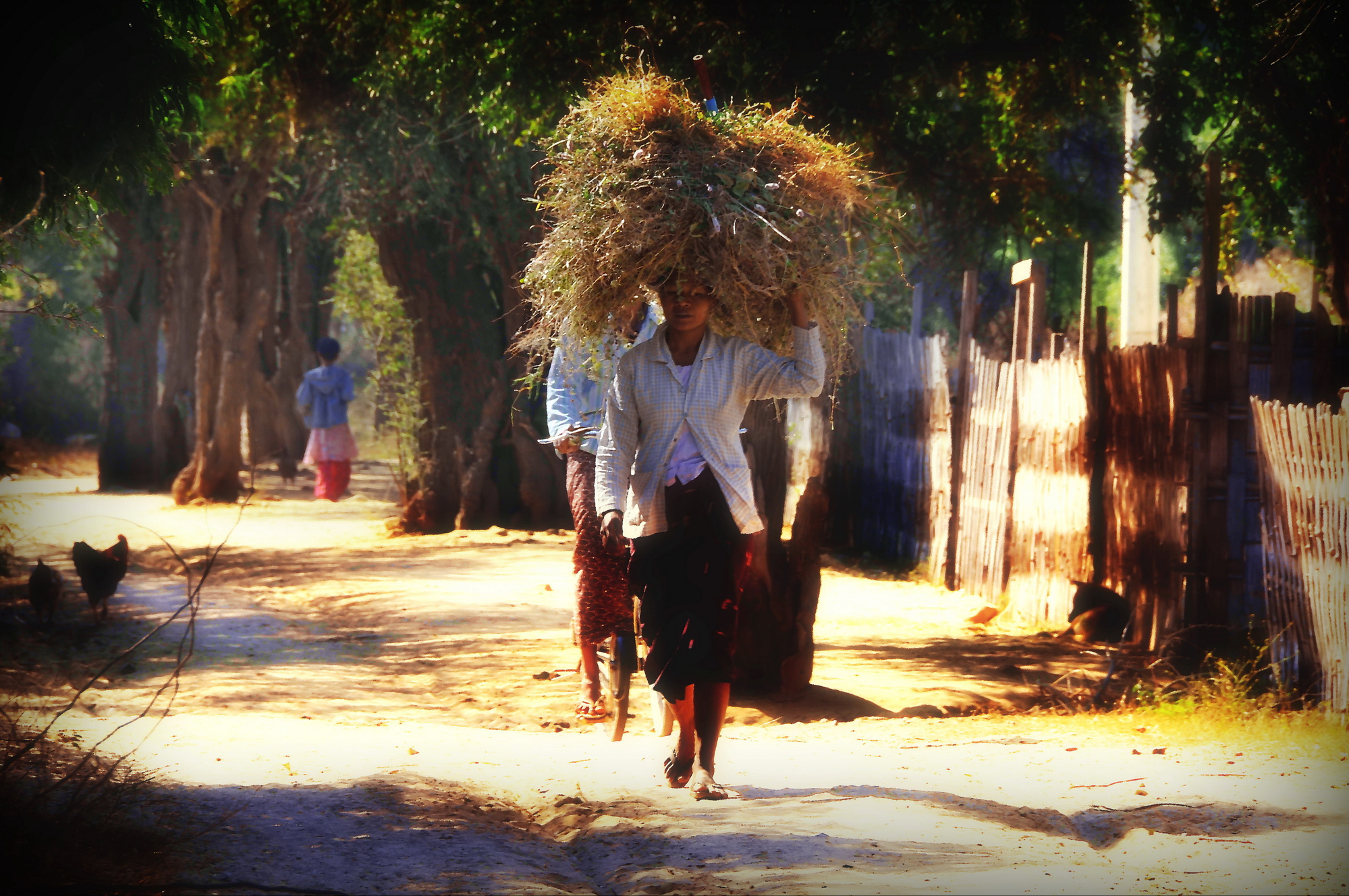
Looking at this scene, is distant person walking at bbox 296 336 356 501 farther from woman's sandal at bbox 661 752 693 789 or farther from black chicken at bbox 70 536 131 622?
woman's sandal at bbox 661 752 693 789

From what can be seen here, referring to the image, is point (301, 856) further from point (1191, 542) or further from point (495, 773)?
point (1191, 542)

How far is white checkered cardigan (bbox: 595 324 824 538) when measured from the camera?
4621 mm

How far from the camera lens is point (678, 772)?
15.3 ft

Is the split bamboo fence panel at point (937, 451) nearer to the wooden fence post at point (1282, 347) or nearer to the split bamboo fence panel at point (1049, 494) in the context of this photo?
the split bamboo fence panel at point (1049, 494)

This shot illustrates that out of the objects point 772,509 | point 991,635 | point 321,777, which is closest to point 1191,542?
point 991,635

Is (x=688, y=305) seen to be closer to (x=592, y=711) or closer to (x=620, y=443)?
(x=620, y=443)

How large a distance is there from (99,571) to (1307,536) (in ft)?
25.0

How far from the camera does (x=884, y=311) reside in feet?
79.1

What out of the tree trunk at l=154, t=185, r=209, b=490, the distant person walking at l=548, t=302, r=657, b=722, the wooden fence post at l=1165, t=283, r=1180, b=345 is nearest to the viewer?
the distant person walking at l=548, t=302, r=657, b=722

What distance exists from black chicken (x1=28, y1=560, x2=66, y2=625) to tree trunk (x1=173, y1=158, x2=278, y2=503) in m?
8.68

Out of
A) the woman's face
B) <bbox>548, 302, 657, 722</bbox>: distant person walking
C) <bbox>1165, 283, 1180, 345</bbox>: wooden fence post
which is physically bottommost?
<bbox>548, 302, 657, 722</bbox>: distant person walking

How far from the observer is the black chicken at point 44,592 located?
8.22 m

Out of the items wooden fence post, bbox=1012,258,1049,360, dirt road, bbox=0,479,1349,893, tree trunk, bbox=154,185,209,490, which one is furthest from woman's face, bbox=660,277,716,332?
tree trunk, bbox=154,185,209,490

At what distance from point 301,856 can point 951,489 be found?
7975 mm
